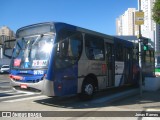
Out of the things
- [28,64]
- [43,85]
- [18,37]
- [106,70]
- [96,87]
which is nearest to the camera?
[43,85]

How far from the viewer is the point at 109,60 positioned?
13305mm

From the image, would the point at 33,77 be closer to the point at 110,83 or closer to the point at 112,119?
the point at 112,119

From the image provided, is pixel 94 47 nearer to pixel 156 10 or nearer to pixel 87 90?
pixel 87 90

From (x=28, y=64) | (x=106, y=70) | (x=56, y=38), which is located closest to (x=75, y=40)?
(x=56, y=38)

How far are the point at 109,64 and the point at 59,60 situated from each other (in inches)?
164

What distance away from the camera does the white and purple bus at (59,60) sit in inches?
379

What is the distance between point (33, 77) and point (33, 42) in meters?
1.38

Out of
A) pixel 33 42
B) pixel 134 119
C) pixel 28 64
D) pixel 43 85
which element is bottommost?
pixel 134 119

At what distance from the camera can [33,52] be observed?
10.2 metres

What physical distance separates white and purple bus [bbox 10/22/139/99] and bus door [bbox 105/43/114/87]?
0.21m

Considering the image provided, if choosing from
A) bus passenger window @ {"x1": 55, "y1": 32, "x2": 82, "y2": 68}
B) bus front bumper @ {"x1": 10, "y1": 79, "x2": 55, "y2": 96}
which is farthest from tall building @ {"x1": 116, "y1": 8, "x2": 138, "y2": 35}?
bus front bumper @ {"x1": 10, "y1": 79, "x2": 55, "y2": 96}

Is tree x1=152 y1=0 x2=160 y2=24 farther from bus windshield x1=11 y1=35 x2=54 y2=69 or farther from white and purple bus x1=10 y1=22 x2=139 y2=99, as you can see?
bus windshield x1=11 y1=35 x2=54 y2=69

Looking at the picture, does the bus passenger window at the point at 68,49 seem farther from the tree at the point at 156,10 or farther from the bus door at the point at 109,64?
the tree at the point at 156,10

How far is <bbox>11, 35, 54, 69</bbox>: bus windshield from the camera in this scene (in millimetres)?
9766
